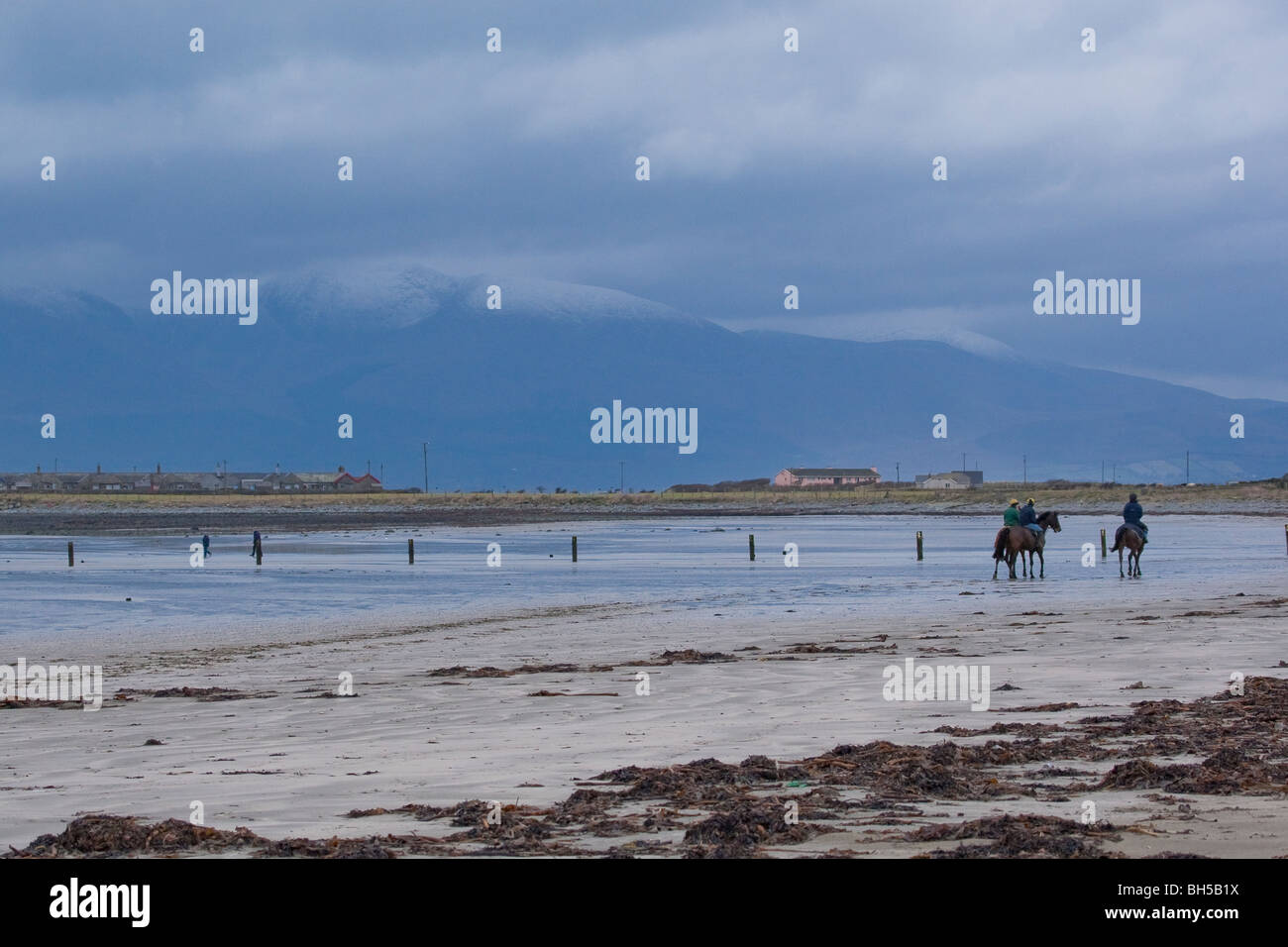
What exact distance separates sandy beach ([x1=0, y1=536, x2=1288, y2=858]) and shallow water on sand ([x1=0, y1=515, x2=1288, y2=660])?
275 inches

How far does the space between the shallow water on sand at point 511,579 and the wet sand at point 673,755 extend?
7.75 m

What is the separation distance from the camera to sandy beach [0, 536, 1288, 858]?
8211mm

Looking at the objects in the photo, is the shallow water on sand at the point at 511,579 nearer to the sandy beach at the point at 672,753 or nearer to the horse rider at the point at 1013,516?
the horse rider at the point at 1013,516

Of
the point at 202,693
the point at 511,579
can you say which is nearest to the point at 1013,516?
the point at 511,579

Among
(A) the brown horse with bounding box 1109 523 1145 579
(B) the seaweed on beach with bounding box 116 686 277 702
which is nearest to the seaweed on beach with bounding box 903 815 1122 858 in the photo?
(B) the seaweed on beach with bounding box 116 686 277 702

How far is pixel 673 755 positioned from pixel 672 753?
0.11 metres

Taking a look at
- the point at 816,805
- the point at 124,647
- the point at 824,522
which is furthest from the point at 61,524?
the point at 816,805

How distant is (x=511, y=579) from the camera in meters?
40.2

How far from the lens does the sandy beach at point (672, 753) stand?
323 inches

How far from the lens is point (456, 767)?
1088cm

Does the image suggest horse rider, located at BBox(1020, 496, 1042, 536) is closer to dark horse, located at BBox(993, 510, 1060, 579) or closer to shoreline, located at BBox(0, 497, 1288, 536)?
dark horse, located at BBox(993, 510, 1060, 579)
